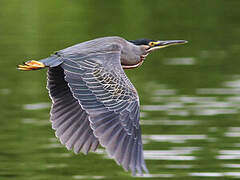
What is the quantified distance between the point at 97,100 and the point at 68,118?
0.82 meters

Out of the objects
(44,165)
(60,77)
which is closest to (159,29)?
(44,165)

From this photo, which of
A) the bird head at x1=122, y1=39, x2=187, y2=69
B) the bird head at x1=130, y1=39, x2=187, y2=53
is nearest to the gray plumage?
the bird head at x1=122, y1=39, x2=187, y2=69

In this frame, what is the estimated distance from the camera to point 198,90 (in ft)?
63.3

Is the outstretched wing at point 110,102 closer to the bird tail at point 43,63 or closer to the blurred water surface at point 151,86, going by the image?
the bird tail at point 43,63

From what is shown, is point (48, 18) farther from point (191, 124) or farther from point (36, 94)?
point (191, 124)

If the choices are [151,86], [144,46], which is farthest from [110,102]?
[151,86]

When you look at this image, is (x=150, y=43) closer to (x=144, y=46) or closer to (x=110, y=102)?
(x=144, y=46)

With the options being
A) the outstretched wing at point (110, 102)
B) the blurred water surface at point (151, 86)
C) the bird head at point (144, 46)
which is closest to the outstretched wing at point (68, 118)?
the outstretched wing at point (110, 102)

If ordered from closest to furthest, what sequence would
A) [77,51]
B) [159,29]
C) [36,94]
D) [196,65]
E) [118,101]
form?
[118,101] → [77,51] → [36,94] → [196,65] → [159,29]

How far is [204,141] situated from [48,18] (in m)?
12.6

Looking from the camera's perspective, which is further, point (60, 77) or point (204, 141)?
point (204, 141)

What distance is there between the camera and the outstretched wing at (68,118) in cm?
1031

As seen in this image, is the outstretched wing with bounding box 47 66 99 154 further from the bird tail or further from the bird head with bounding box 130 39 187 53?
the bird head with bounding box 130 39 187 53

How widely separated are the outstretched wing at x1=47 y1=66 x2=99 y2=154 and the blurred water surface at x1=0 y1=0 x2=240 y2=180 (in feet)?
12.0
